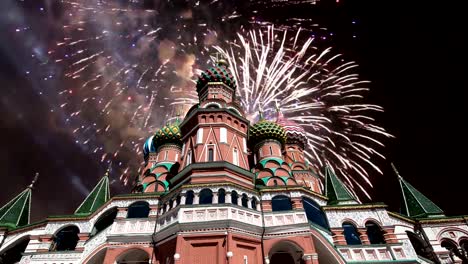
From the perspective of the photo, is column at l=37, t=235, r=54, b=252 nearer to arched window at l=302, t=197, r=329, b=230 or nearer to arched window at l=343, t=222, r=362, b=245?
arched window at l=302, t=197, r=329, b=230

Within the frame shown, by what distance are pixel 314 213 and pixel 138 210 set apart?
1236 cm

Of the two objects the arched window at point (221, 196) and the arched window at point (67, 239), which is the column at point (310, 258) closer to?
Result: the arched window at point (221, 196)

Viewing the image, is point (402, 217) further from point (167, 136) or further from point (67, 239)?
point (67, 239)

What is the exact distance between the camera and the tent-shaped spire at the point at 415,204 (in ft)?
68.1

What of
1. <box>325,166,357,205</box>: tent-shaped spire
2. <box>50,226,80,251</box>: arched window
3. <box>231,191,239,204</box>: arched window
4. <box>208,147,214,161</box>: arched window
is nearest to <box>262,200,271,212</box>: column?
<box>231,191,239,204</box>: arched window

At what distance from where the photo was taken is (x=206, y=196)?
17.4m

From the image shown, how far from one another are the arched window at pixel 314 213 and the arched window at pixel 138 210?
11074mm

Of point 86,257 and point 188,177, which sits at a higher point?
point 188,177

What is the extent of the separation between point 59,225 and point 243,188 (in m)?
14.0

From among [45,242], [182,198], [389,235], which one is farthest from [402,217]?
[45,242]

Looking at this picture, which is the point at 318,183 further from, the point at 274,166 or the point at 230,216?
the point at 230,216

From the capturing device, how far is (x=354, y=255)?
16.5 metres

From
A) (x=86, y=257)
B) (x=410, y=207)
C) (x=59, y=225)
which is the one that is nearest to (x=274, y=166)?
(x=410, y=207)

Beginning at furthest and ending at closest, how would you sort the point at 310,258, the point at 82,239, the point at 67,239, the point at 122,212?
1. the point at 67,239
2. the point at 82,239
3. the point at 122,212
4. the point at 310,258
